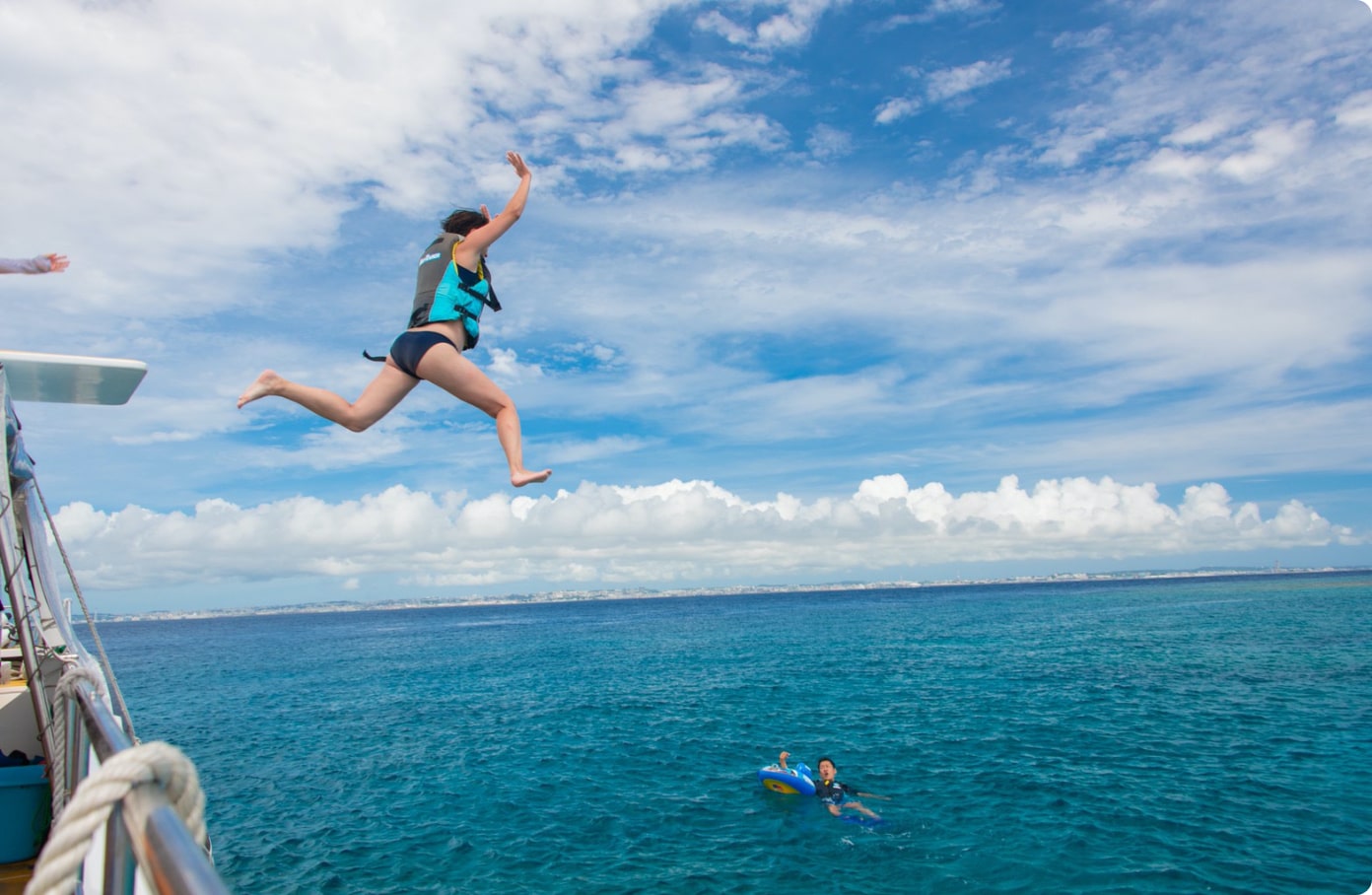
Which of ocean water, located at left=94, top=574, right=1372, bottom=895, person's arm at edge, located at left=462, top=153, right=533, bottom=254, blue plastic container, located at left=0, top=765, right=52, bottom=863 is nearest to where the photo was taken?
person's arm at edge, located at left=462, top=153, right=533, bottom=254

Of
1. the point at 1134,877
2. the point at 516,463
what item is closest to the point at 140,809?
the point at 516,463

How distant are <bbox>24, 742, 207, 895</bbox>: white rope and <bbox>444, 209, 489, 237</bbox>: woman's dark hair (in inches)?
124

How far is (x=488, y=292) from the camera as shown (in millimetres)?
4176

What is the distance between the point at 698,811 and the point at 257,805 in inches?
615

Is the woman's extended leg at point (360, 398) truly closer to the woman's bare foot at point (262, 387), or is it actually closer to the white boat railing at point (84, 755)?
the woman's bare foot at point (262, 387)

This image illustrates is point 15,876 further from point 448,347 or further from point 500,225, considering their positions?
point 500,225

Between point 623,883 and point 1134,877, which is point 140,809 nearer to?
point 623,883

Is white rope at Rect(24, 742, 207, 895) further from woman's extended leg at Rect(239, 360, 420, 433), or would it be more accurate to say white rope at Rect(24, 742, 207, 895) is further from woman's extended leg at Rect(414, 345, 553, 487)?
woman's extended leg at Rect(239, 360, 420, 433)

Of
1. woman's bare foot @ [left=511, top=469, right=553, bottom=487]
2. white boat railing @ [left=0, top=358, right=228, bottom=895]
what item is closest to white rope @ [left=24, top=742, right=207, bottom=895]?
white boat railing @ [left=0, top=358, right=228, bottom=895]

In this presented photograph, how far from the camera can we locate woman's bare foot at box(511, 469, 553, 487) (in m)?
3.95

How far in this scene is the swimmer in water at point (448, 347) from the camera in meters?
3.96

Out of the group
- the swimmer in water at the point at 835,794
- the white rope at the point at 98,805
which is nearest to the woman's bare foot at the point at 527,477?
the white rope at the point at 98,805

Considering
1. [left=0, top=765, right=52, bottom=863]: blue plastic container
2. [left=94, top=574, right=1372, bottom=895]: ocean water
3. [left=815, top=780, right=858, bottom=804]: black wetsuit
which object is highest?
[left=0, top=765, right=52, bottom=863]: blue plastic container

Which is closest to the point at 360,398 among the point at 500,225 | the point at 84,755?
the point at 500,225
